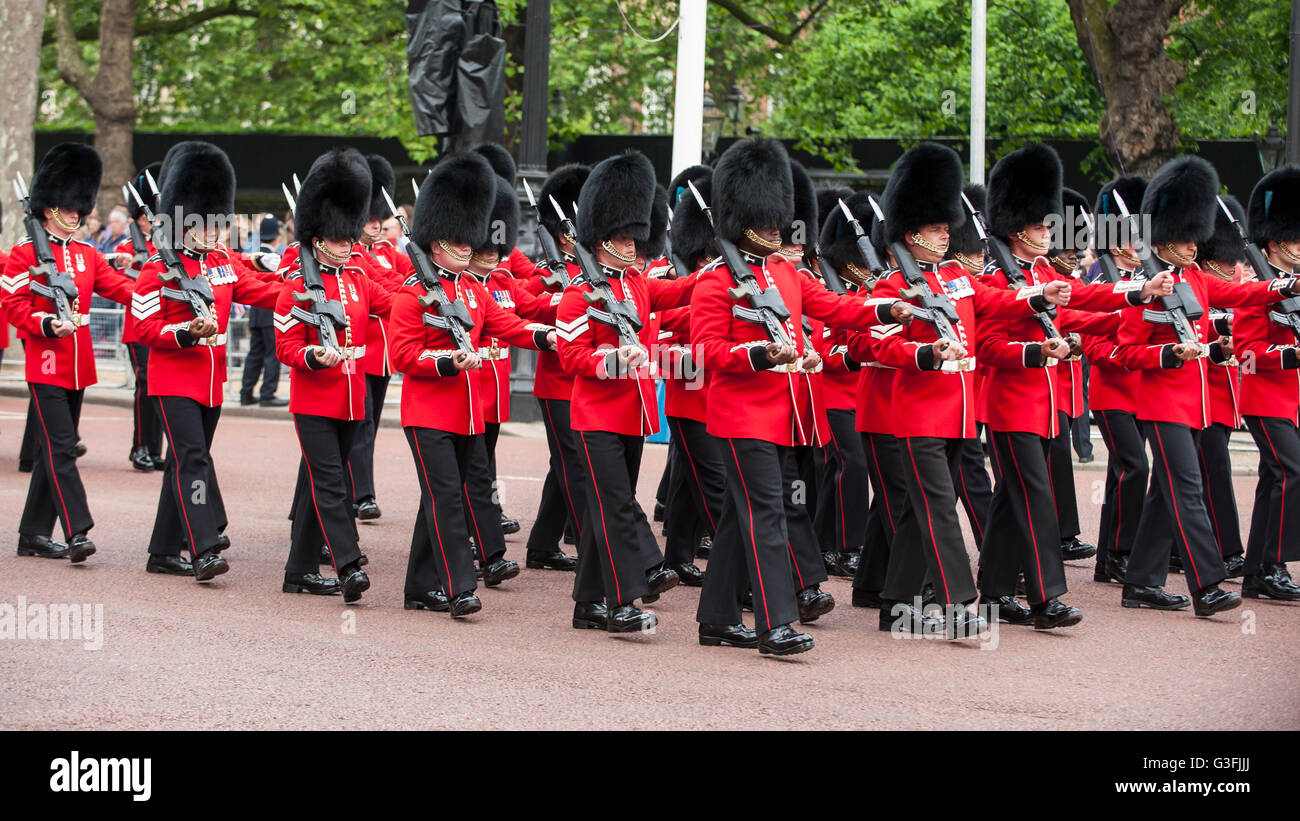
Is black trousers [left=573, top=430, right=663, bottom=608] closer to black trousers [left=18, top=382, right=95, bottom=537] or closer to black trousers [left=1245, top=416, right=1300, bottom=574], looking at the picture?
black trousers [left=18, top=382, right=95, bottom=537]

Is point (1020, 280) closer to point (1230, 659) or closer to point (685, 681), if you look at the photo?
point (1230, 659)

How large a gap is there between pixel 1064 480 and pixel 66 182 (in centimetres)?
530

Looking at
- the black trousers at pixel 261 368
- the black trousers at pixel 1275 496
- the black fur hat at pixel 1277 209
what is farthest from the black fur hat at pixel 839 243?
the black trousers at pixel 261 368

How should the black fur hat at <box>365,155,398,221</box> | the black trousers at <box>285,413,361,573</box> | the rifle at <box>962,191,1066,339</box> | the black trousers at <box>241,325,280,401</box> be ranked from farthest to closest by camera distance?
the black trousers at <box>241,325,280,401</box> < the black fur hat at <box>365,155,398,221</box> < the black trousers at <box>285,413,361,573</box> < the rifle at <box>962,191,1066,339</box>

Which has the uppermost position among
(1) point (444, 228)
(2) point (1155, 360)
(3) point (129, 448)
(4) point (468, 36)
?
(4) point (468, 36)

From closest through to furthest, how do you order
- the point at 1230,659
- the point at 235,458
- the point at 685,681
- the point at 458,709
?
the point at 458,709 < the point at 685,681 < the point at 1230,659 < the point at 235,458

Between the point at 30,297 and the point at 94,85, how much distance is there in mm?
16258

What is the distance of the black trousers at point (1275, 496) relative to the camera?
789cm

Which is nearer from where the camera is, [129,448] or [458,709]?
[458,709]

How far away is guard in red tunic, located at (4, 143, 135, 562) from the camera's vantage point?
27.3 feet

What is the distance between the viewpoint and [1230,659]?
21.6 feet

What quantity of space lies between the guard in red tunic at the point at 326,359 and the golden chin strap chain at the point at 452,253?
0.58 meters

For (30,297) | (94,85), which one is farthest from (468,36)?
(94,85)

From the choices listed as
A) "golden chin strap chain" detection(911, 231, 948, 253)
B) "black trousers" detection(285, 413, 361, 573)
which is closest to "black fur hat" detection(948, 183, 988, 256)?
"golden chin strap chain" detection(911, 231, 948, 253)
